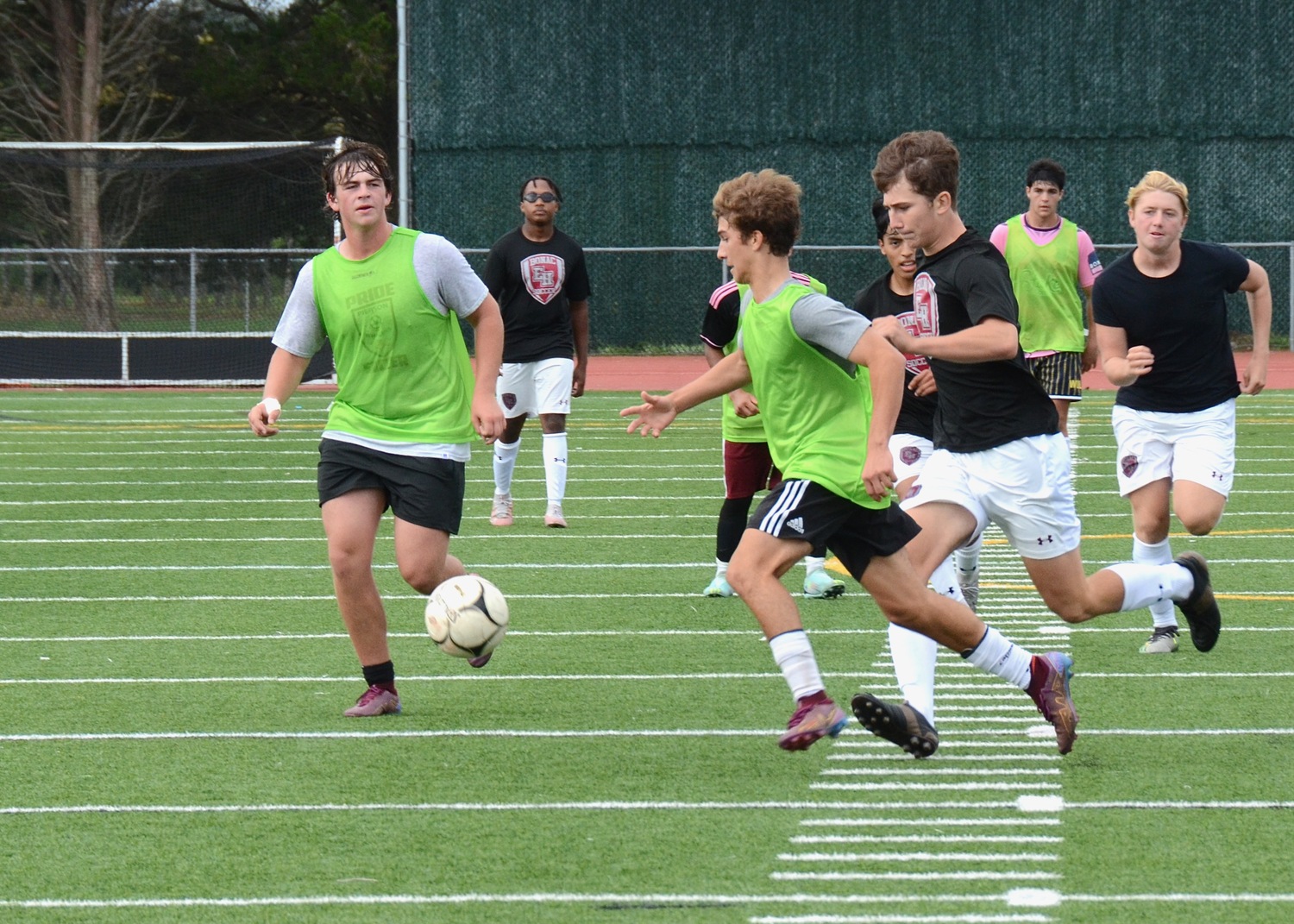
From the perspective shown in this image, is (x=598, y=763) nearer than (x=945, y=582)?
Yes

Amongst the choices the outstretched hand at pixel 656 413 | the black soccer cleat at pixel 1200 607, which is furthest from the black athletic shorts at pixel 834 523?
the black soccer cleat at pixel 1200 607

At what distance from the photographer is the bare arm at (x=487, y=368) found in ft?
20.8

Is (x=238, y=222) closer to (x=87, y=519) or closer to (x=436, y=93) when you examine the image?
(x=436, y=93)

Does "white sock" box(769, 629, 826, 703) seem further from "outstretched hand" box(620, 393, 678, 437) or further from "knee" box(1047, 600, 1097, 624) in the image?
"knee" box(1047, 600, 1097, 624)

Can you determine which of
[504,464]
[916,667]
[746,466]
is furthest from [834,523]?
[504,464]

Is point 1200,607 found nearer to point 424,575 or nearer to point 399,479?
point 424,575

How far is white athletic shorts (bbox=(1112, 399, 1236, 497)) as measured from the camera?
23.9ft

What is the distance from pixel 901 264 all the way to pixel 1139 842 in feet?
10.8

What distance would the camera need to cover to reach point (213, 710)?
6.68 metres

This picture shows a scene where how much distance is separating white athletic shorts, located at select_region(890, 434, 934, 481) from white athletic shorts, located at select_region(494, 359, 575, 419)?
4.27 m

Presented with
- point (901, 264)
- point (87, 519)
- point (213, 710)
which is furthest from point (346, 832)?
point (87, 519)

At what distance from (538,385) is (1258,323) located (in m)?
5.19

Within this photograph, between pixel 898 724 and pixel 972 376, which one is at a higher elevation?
pixel 972 376

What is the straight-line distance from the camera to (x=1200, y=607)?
6859 millimetres
